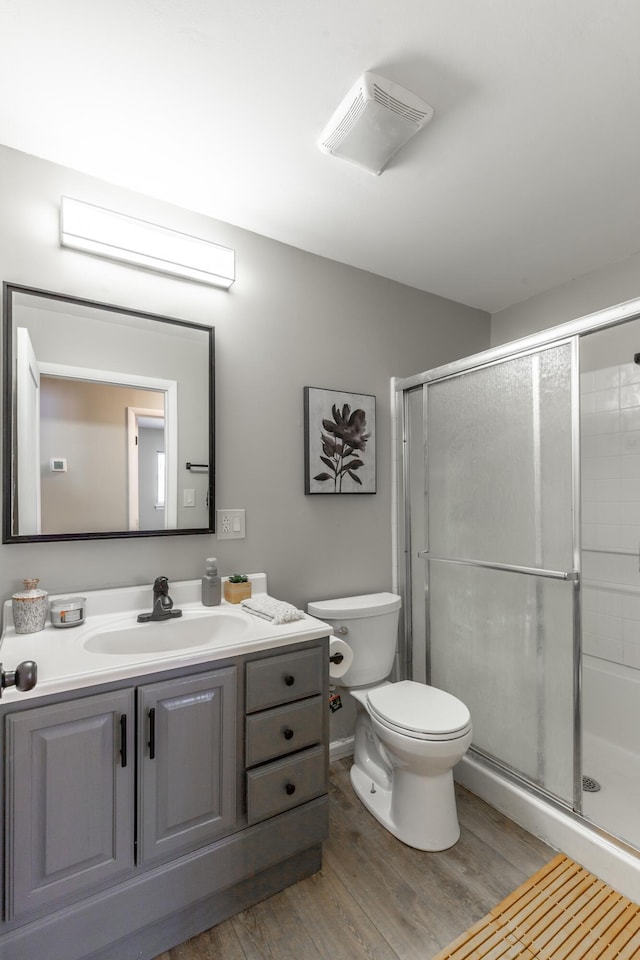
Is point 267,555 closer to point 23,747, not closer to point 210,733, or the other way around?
point 210,733

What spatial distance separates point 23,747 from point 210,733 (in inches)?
18.1

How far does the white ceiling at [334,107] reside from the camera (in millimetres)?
1114

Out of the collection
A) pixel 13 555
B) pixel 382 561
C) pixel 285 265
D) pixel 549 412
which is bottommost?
pixel 382 561

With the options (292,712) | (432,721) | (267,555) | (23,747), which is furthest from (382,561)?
(23,747)

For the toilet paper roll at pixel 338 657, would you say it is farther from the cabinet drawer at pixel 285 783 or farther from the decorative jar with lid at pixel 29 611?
the decorative jar with lid at pixel 29 611

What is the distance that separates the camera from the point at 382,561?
238 cm

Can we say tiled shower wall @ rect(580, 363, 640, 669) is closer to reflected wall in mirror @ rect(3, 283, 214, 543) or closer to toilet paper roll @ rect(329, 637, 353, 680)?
toilet paper roll @ rect(329, 637, 353, 680)

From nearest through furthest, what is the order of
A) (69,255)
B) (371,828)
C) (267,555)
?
(69,255)
(371,828)
(267,555)

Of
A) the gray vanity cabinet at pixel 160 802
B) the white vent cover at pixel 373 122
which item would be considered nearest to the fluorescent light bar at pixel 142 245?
the white vent cover at pixel 373 122

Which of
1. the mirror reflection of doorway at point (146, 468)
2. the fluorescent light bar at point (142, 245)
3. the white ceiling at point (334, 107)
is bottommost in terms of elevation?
the mirror reflection of doorway at point (146, 468)

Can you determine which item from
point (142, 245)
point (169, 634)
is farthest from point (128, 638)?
point (142, 245)

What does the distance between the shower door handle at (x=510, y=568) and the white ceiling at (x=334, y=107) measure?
1.42 m

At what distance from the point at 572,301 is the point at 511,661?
1.84 m

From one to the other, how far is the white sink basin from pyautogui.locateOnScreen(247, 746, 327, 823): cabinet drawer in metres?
0.42
